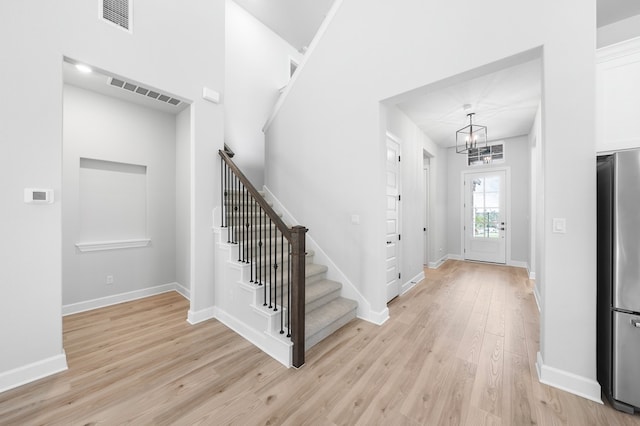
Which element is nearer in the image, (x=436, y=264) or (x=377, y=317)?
(x=377, y=317)

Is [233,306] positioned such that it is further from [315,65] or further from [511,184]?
[511,184]

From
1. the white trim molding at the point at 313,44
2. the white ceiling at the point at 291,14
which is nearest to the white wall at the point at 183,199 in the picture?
the white trim molding at the point at 313,44

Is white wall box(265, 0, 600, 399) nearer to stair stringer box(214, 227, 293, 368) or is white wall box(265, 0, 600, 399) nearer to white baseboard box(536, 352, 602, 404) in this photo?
white baseboard box(536, 352, 602, 404)

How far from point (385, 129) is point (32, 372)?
3.99 metres

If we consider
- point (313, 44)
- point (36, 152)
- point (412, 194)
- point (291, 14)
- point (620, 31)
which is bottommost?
point (412, 194)

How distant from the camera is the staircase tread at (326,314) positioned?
2.56m

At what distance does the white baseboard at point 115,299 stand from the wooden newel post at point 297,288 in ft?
9.91

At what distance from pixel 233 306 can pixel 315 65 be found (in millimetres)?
3370

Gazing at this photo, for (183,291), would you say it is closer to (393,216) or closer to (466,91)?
(393,216)

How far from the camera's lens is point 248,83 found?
16.0 feet

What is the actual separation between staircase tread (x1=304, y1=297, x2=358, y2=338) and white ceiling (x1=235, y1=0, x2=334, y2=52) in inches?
198

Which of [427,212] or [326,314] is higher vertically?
[427,212]

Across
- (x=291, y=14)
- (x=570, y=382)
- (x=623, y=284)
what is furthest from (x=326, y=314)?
(x=291, y=14)

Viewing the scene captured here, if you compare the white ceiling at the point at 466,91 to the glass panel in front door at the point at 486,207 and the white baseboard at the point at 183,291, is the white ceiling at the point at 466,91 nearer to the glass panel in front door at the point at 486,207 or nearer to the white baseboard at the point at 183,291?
the glass panel in front door at the point at 486,207
